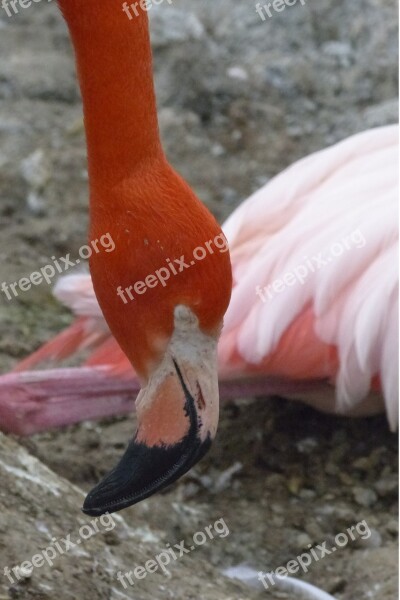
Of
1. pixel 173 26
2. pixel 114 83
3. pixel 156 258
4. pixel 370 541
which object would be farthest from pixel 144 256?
pixel 173 26

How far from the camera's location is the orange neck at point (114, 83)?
65.8 inches

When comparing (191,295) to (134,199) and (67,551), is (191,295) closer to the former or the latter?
(134,199)

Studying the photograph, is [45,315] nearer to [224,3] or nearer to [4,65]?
[4,65]

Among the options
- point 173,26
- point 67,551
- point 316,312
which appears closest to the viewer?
point 67,551

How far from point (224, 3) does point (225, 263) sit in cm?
299

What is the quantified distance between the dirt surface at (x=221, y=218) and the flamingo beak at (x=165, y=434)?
0.25 m

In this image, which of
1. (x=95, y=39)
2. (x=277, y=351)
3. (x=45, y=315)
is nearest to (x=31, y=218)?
(x=45, y=315)

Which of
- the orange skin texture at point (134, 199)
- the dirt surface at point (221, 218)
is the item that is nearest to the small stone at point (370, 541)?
the dirt surface at point (221, 218)

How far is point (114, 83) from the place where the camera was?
1677 mm

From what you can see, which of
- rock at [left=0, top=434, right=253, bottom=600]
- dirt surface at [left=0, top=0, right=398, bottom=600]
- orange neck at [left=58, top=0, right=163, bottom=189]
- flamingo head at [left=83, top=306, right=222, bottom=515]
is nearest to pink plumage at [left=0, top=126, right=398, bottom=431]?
dirt surface at [left=0, top=0, right=398, bottom=600]

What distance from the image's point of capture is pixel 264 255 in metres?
2.75

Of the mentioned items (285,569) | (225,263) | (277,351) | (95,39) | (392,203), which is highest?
(95,39)

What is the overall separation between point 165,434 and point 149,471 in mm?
63

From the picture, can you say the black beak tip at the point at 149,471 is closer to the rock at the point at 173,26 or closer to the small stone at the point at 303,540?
the small stone at the point at 303,540
